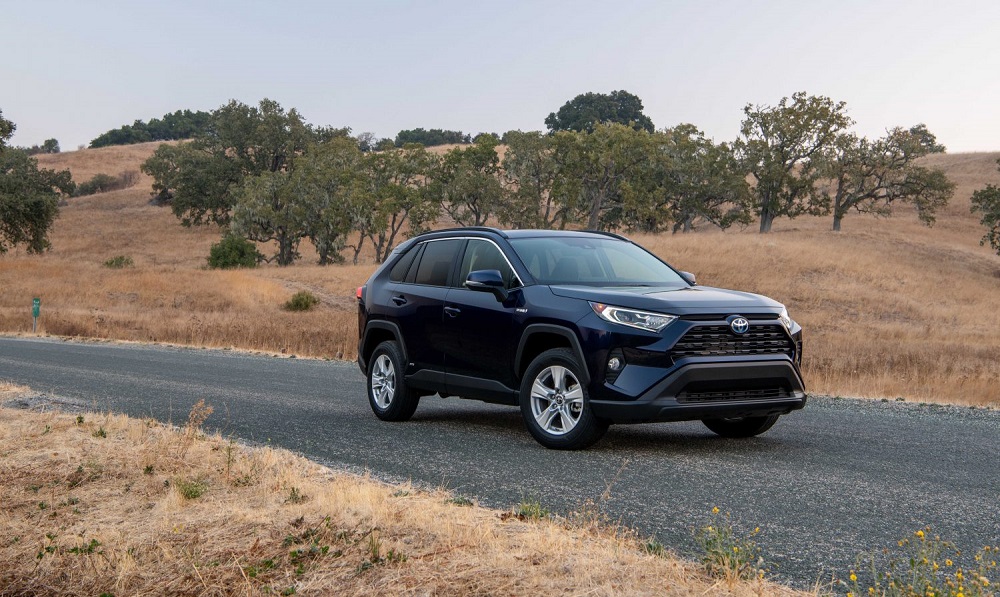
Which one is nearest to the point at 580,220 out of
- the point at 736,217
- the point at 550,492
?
the point at 736,217

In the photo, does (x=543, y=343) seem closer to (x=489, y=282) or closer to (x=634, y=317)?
(x=489, y=282)

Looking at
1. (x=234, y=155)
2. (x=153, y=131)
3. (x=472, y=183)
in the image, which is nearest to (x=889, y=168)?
(x=472, y=183)

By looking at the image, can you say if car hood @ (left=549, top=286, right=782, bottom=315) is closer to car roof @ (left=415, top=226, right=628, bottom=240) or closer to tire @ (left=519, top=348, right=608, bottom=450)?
tire @ (left=519, top=348, right=608, bottom=450)

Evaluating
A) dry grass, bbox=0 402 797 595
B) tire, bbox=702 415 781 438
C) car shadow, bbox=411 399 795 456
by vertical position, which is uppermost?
dry grass, bbox=0 402 797 595

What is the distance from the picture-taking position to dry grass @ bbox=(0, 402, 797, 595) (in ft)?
14.3

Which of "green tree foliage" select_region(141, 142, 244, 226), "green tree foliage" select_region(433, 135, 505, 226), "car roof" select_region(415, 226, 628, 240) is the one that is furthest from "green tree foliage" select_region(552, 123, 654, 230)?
"car roof" select_region(415, 226, 628, 240)

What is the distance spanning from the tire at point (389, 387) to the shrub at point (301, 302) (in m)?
37.4

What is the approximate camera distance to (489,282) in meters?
8.60

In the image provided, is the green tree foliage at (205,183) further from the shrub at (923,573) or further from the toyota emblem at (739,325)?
the shrub at (923,573)

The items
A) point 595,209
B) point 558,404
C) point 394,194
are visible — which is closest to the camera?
point 558,404

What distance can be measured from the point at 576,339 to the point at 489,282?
108 centimetres

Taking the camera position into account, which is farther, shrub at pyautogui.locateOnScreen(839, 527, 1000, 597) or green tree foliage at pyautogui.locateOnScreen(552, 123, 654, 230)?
green tree foliage at pyautogui.locateOnScreen(552, 123, 654, 230)

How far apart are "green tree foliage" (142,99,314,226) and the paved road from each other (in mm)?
69408

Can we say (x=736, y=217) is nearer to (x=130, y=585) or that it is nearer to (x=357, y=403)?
(x=357, y=403)
